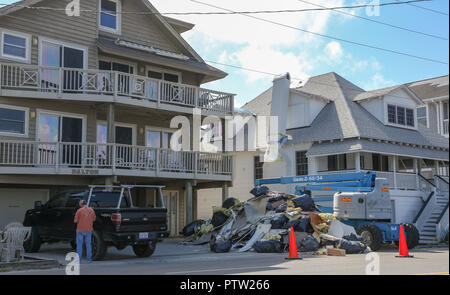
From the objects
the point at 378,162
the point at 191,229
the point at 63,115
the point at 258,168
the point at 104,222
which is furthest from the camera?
the point at 258,168

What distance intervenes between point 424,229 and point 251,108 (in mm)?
14231

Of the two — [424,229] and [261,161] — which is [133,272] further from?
[261,161]

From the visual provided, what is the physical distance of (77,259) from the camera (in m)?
14.5

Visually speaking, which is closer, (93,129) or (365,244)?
(365,244)

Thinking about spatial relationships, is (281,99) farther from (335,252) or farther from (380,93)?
(335,252)

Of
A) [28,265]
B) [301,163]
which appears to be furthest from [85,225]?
[301,163]

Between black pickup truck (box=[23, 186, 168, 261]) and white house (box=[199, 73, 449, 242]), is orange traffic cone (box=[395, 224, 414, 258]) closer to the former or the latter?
black pickup truck (box=[23, 186, 168, 261])

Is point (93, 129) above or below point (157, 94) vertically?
below

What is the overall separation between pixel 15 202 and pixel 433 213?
19.9 meters

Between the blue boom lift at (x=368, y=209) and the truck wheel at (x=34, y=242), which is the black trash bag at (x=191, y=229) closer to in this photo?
the blue boom lift at (x=368, y=209)

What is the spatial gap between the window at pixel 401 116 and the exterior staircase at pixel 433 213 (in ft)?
12.9

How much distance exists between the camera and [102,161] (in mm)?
22047
